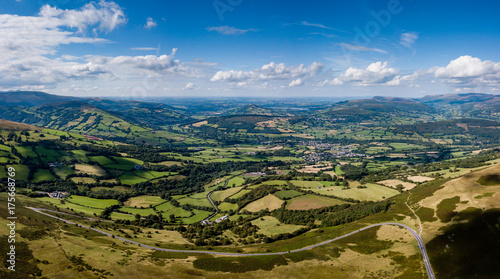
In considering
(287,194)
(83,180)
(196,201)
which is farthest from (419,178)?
(83,180)

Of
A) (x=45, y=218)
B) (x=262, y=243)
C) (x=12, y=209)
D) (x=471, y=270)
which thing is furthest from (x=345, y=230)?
(x=12, y=209)

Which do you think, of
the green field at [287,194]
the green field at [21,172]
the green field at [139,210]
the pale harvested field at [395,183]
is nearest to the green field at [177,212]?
the green field at [139,210]

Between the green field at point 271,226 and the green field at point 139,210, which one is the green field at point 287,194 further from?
the green field at point 139,210

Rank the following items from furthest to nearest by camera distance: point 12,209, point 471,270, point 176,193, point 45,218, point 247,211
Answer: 1. point 176,193
2. point 247,211
3. point 45,218
4. point 12,209
5. point 471,270

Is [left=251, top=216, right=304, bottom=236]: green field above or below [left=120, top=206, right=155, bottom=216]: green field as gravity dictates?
above

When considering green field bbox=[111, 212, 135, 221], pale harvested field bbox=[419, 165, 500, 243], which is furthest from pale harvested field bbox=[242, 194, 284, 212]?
pale harvested field bbox=[419, 165, 500, 243]

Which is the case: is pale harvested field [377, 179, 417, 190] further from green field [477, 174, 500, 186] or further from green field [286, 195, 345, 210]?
green field [477, 174, 500, 186]

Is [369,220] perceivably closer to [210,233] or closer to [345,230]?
[345,230]
